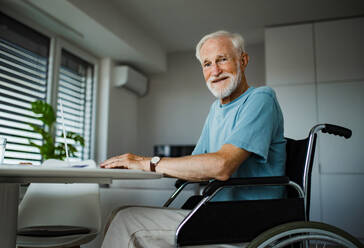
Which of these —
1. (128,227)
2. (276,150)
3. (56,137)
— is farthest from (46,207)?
(56,137)

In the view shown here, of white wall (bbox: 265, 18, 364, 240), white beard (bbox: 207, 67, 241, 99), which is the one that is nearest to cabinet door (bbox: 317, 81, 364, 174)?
white wall (bbox: 265, 18, 364, 240)

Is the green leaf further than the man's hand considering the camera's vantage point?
Yes

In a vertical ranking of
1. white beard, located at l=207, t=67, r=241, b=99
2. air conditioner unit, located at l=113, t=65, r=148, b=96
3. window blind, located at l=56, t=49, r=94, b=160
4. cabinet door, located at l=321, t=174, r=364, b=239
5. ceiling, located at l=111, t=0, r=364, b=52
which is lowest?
cabinet door, located at l=321, t=174, r=364, b=239

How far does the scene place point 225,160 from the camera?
1.10m

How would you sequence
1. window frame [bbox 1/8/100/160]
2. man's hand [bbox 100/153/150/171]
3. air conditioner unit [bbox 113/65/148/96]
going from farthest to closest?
air conditioner unit [bbox 113/65/148/96]
window frame [bbox 1/8/100/160]
man's hand [bbox 100/153/150/171]

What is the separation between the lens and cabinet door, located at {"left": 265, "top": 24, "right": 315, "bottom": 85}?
4.29 metres

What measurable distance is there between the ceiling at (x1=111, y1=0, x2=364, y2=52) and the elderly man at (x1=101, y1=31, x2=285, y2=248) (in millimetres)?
2834

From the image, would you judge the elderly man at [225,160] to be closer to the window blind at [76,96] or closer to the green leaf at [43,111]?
the green leaf at [43,111]

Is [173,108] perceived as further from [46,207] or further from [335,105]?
[46,207]

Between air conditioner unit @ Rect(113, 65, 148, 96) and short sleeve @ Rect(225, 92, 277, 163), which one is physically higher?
air conditioner unit @ Rect(113, 65, 148, 96)

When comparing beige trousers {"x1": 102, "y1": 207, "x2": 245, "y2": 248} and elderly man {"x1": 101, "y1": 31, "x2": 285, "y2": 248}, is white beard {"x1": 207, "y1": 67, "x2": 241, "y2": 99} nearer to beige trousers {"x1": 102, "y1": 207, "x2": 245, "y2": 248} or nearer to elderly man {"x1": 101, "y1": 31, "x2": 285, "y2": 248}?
elderly man {"x1": 101, "y1": 31, "x2": 285, "y2": 248}

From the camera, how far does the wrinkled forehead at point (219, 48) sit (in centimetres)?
150

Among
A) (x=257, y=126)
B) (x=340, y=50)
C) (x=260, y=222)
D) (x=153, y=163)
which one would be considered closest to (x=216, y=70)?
(x=257, y=126)

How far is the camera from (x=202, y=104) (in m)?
5.56
